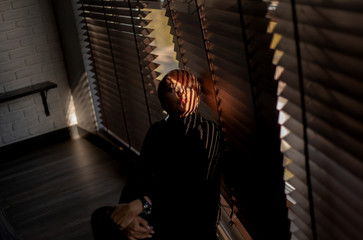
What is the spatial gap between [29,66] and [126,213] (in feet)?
7.60

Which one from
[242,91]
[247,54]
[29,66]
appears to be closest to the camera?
[247,54]

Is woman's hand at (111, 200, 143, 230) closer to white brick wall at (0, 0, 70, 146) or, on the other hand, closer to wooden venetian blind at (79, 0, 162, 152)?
wooden venetian blind at (79, 0, 162, 152)

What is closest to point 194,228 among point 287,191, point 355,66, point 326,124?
point 287,191

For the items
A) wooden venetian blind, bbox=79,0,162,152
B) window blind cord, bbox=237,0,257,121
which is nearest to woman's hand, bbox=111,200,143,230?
window blind cord, bbox=237,0,257,121

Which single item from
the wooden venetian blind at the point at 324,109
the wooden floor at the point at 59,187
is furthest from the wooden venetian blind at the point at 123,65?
the wooden venetian blind at the point at 324,109

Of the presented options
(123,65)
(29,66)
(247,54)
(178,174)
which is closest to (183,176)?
Answer: (178,174)

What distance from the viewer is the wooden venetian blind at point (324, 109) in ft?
3.53

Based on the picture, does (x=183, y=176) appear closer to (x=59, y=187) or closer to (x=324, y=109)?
(x=324, y=109)

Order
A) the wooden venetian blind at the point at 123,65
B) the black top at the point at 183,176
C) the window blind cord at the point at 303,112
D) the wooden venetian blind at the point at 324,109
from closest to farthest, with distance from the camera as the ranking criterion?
the wooden venetian blind at the point at 324,109 → the window blind cord at the point at 303,112 → the black top at the point at 183,176 → the wooden venetian blind at the point at 123,65

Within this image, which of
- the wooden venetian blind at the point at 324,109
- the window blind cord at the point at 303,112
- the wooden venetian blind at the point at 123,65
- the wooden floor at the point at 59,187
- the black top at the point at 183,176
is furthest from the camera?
the wooden floor at the point at 59,187

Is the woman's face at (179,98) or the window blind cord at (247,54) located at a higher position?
the window blind cord at (247,54)

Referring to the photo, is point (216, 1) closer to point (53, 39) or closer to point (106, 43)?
point (106, 43)

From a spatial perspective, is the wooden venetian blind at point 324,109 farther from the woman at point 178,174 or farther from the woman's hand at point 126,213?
the woman's hand at point 126,213

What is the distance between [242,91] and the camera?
1.62 meters
